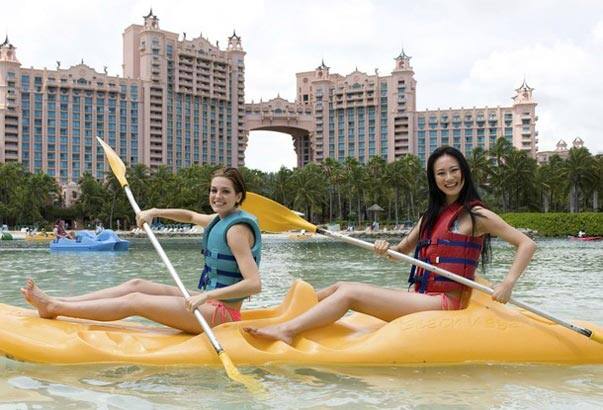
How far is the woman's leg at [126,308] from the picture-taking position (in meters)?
3.81

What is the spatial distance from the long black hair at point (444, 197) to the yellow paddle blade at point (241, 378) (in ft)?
4.52

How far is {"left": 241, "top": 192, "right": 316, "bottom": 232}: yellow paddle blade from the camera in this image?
459cm

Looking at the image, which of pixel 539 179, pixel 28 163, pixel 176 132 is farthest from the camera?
pixel 176 132

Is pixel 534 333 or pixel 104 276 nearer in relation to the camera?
pixel 534 333

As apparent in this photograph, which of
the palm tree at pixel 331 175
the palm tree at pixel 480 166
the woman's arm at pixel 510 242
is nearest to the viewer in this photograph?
the woman's arm at pixel 510 242

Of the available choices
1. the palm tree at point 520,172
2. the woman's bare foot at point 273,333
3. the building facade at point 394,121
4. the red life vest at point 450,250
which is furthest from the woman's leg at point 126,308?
the building facade at point 394,121

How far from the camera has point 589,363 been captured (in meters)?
3.94

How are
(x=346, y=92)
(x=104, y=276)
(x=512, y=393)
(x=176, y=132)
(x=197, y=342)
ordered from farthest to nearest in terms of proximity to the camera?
(x=346, y=92) < (x=176, y=132) < (x=104, y=276) < (x=197, y=342) < (x=512, y=393)

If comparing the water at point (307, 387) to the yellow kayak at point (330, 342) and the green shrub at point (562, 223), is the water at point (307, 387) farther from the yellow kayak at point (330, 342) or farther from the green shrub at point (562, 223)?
the green shrub at point (562, 223)

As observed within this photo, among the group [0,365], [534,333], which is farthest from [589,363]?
[0,365]

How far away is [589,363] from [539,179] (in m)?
48.4

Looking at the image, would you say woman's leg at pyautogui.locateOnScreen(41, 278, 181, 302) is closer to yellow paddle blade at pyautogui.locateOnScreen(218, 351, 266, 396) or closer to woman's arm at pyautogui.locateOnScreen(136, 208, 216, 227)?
woman's arm at pyautogui.locateOnScreen(136, 208, 216, 227)

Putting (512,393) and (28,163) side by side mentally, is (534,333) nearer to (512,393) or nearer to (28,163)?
(512,393)

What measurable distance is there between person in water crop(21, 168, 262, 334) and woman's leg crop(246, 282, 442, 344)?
0.30 m
